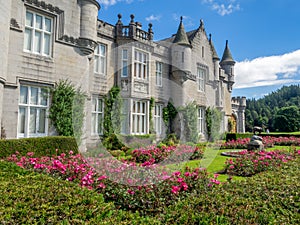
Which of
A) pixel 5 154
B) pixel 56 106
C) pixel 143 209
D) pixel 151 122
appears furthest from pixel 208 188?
pixel 151 122

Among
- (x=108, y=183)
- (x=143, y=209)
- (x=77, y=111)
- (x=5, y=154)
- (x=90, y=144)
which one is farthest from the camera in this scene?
(x=90, y=144)

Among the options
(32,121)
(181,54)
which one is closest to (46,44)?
(32,121)

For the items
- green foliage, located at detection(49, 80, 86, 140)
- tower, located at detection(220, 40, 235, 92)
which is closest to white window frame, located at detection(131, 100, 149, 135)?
green foliage, located at detection(49, 80, 86, 140)

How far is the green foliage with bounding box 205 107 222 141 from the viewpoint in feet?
74.7

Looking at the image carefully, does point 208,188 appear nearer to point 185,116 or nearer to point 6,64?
point 6,64

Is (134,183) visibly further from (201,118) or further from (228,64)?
(228,64)

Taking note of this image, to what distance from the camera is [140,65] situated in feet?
55.4

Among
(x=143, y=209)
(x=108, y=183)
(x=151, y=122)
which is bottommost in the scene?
(x=143, y=209)

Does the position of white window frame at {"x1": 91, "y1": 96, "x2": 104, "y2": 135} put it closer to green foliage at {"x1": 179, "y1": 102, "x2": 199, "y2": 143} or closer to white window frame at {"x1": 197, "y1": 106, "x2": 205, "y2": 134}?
green foliage at {"x1": 179, "y1": 102, "x2": 199, "y2": 143}

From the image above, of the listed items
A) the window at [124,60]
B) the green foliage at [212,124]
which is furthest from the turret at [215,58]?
the window at [124,60]

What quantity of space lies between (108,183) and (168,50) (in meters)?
16.6

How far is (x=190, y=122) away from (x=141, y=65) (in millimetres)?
6559

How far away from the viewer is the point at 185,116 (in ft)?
64.1

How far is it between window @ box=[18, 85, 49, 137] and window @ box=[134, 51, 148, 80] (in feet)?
22.5
